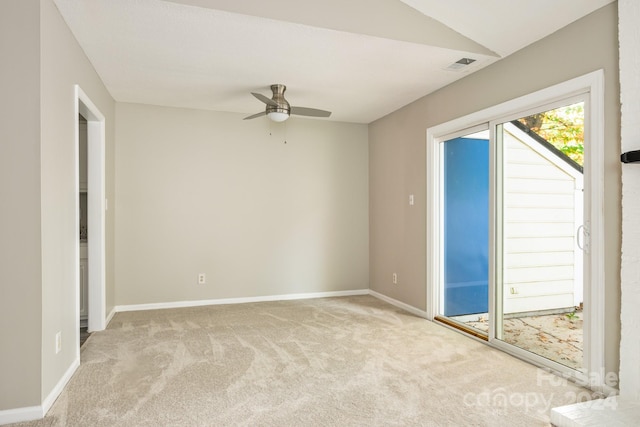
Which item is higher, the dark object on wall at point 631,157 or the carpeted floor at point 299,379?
the dark object on wall at point 631,157

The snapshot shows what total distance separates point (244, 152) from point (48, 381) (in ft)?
11.2

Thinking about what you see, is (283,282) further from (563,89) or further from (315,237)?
(563,89)

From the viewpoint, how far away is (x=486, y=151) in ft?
12.0

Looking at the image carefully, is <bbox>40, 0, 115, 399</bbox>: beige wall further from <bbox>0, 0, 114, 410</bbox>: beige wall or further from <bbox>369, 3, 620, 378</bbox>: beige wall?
<bbox>369, 3, 620, 378</bbox>: beige wall

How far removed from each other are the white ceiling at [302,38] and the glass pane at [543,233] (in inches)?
28.3

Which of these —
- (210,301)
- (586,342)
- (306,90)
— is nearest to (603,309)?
(586,342)

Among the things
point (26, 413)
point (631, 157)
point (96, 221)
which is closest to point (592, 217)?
point (631, 157)

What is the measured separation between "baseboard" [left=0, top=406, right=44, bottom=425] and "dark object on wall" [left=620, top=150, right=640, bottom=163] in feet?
11.8

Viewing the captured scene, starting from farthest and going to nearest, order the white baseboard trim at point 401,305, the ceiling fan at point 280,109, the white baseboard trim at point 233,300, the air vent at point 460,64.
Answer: the white baseboard trim at point 233,300, the white baseboard trim at point 401,305, the ceiling fan at point 280,109, the air vent at point 460,64

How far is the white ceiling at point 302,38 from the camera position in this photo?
8.54 feet

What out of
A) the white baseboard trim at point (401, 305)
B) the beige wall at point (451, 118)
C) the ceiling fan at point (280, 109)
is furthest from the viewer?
the white baseboard trim at point (401, 305)

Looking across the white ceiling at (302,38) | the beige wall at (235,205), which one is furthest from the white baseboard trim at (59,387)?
the white ceiling at (302,38)

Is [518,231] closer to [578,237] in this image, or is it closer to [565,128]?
[578,237]

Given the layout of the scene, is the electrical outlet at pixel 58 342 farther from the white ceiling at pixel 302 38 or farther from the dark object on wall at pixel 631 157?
the dark object on wall at pixel 631 157
